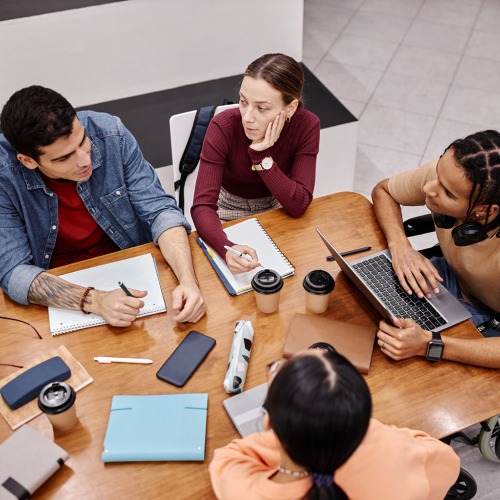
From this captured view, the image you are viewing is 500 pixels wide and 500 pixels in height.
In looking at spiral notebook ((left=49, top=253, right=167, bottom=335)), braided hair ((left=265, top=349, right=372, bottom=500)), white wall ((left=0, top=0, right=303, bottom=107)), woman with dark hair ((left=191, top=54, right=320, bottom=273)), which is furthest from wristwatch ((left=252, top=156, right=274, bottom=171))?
white wall ((left=0, top=0, right=303, bottom=107))

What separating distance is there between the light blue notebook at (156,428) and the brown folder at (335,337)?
28cm

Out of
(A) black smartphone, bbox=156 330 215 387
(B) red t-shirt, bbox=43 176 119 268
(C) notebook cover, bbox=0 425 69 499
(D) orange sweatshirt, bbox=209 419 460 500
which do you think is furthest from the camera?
(B) red t-shirt, bbox=43 176 119 268

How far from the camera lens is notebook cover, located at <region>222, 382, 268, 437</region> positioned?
1.29 metres

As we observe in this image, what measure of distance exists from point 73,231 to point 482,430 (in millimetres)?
1432

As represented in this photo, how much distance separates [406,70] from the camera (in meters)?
4.33

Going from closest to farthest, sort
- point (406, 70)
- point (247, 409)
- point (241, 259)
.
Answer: point (247, 409), point (241, 259), point (406, 70)

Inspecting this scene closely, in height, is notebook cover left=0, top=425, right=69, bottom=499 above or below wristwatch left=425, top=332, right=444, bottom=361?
below

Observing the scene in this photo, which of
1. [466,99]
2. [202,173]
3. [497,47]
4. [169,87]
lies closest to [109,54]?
[169,87]

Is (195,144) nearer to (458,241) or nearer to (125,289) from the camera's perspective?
(125,289)

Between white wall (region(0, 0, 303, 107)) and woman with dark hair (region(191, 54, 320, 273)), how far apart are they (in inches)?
53.1

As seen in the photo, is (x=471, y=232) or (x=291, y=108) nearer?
(x=471, y=232)

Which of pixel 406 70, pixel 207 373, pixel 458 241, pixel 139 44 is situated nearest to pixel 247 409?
pixel 207 373

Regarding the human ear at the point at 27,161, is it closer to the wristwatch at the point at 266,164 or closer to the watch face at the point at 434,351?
the wristwatch at the point at 266,164

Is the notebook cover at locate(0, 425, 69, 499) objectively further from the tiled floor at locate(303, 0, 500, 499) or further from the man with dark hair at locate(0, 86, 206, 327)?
the tiled floor at locate(303, 0, 500, 499)
